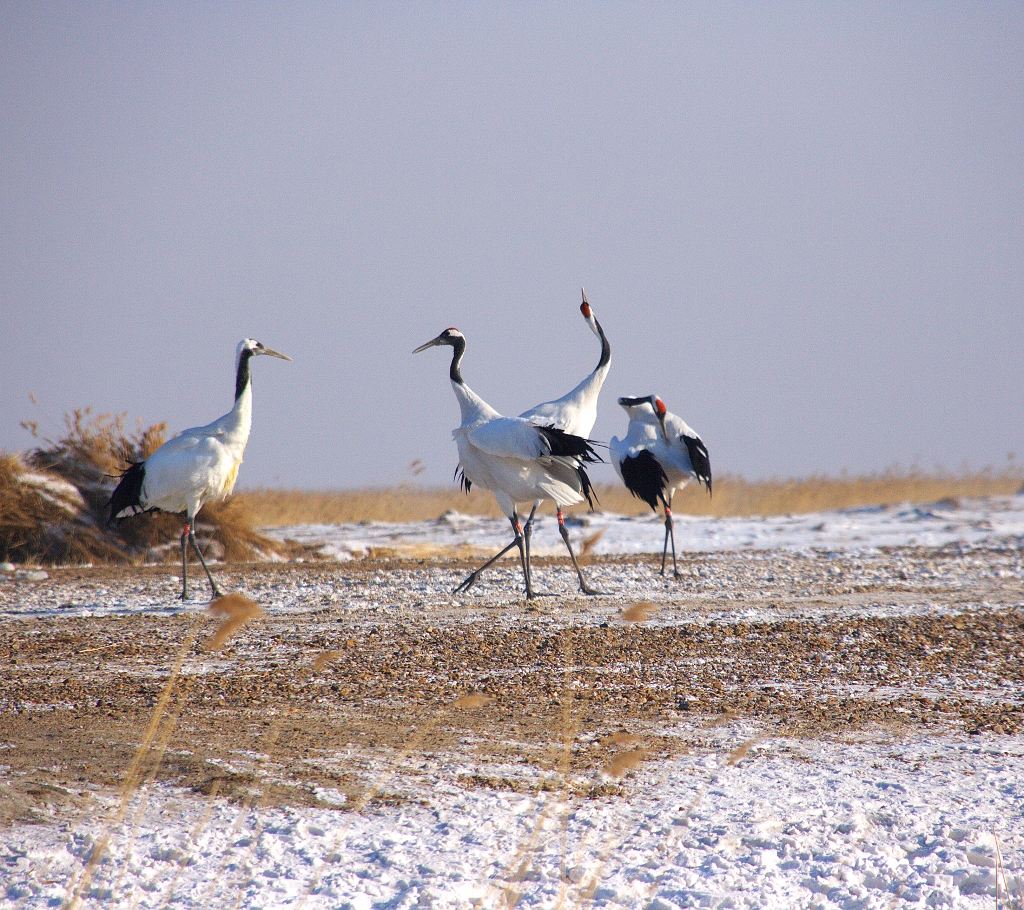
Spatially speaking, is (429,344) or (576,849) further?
(429,344)

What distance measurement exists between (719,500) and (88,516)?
1259 cm

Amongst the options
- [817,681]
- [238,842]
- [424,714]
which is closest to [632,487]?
[817,681]

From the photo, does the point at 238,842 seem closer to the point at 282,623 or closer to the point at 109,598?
the point at 282,623

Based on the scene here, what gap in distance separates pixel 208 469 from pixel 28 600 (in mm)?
1867

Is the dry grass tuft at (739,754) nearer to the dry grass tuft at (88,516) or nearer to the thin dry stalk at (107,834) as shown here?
the thin dry stalk at (107,834)

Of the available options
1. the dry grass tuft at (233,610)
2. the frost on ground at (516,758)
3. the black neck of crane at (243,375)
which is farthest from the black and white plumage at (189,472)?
the dry grass tuft at (233,610)

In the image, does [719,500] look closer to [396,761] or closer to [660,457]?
[660,457]

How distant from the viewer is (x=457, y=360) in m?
12.5

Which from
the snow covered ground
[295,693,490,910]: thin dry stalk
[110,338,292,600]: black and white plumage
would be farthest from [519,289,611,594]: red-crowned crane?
the snow covered ground

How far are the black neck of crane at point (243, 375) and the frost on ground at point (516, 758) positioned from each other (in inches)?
126

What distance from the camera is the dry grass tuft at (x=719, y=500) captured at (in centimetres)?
2172

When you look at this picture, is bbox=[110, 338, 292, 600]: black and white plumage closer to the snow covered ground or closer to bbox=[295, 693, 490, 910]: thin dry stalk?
bbox=[295, 693, 490, 910]: thin dry stalk

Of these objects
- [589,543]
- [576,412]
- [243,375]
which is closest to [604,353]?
[576,412]

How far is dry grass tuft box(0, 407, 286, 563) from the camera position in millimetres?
14461
